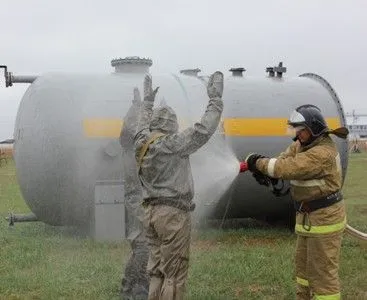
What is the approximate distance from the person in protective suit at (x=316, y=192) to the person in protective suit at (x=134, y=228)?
1.25m

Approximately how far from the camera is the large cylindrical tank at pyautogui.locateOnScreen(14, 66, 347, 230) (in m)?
7.80

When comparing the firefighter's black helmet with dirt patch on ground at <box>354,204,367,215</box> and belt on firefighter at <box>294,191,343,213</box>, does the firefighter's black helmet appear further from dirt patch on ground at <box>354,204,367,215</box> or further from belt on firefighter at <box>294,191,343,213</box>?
dirt patch on ground at <box>354,204,367,215</box>

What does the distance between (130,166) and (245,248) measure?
2974mm

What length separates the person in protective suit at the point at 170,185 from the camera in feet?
14.6

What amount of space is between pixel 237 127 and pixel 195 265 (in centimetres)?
218

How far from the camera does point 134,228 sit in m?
5.59

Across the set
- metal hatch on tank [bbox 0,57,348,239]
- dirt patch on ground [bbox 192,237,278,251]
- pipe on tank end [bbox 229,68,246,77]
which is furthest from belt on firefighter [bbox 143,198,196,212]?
pipe on tank end [bbox 229,68,246,77]

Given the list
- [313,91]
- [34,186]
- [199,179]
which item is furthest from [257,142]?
[34,186]

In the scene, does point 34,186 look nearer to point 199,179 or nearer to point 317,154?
point 199,179

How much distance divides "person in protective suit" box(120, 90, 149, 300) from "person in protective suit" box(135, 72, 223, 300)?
88 cm

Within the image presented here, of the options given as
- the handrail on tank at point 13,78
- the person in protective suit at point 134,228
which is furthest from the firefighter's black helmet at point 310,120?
the handrail on tank at point 13,78

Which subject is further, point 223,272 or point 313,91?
point 313,91

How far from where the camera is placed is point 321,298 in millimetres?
4645

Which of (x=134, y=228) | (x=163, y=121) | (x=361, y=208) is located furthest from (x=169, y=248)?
(x=361, y=208)
